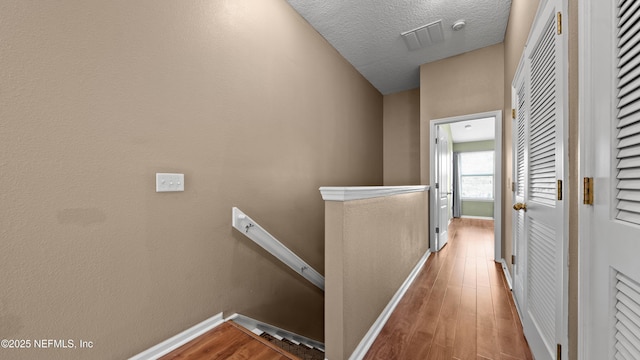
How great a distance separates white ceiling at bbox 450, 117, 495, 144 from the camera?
5.19 meters

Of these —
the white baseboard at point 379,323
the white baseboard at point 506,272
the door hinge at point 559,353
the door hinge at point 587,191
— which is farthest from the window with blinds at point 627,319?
the white baseboard at point 506,272

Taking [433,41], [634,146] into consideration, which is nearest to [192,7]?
[634,146]

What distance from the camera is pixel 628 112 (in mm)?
630

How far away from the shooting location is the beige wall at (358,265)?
130cm

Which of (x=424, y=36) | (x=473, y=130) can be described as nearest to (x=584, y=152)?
(x=424, y=36)

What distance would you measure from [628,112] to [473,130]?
20.6 feet

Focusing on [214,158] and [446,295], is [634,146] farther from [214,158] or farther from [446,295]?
[446,295]

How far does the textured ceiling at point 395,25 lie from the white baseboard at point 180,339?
295 centimetres

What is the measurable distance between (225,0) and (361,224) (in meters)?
1.92

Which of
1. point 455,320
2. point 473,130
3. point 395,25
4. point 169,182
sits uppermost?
point 395,25

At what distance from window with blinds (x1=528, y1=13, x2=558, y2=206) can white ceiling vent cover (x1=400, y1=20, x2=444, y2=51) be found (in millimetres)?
1579

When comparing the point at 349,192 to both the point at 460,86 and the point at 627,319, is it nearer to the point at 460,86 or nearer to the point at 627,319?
the point at 627,319

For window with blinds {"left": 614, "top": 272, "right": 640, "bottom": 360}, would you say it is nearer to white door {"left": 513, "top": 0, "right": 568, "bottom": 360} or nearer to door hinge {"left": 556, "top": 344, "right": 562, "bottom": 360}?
white door {"left": 513, "top": 0, "right": 568, "bottom": 360}

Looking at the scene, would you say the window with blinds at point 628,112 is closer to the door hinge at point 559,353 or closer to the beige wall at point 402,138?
the door hinge at point 559,353
